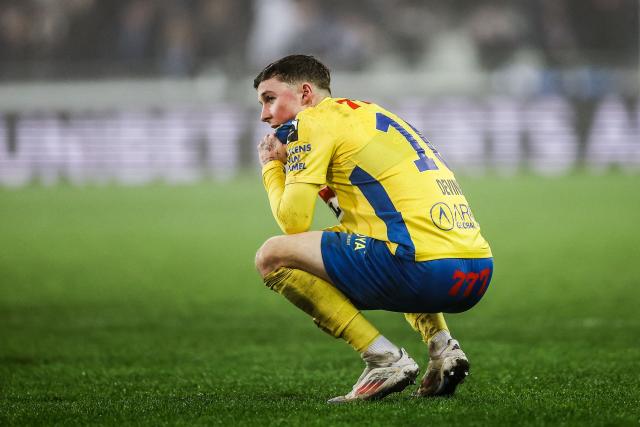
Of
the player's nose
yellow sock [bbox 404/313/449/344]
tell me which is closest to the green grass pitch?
yellow sock [bbox 404/313/449/344]

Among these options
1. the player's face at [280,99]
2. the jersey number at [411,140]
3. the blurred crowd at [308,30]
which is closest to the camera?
the jersey number at [411,140]

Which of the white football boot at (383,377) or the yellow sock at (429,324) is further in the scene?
the yellow sock at (429,324)

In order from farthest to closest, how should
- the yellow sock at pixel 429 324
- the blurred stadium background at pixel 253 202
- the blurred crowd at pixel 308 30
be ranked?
1. the blurred crowd at pixel 308 30
2. the blurred stadium background at pixel 253 202
3. the yellow sock at pixel 429 324

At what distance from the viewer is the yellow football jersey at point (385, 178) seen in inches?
161

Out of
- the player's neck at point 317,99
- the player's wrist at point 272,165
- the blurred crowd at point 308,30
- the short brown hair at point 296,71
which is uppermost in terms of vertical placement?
the blurred crowd at point 308,30

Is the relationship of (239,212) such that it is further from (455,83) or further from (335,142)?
(335,142)

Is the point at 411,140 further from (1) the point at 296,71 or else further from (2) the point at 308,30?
(2) the point at 308,30

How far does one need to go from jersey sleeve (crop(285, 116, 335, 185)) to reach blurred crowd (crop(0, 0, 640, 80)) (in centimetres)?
1742

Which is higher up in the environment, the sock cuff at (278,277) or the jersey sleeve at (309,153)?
the jersey sleeve at (309,153)

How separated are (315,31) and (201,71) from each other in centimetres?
315

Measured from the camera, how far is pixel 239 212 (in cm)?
1603

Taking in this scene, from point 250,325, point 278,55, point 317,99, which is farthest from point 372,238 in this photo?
point 278,55

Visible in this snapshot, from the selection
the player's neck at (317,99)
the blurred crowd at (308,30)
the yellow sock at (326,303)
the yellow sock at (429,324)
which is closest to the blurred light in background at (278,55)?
the blurred crowd at (308,30)

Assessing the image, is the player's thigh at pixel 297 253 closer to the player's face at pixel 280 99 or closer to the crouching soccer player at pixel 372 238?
the crouching soccer player at pixel 372 238
